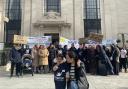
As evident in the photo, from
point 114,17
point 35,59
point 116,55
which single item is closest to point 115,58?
point 116,55

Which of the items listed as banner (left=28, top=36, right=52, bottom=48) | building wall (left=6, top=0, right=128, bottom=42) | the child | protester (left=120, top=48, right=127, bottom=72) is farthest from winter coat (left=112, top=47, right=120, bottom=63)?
building wall (left=6, top=0, right=128, bottom=42)

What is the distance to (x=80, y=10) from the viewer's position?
39.3m

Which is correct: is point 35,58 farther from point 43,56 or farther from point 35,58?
point 43,56

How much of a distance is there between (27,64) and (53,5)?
21.3m

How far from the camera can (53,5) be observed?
1583 inches

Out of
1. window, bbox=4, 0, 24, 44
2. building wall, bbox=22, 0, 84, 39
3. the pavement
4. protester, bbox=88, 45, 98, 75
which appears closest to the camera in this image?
the pavement

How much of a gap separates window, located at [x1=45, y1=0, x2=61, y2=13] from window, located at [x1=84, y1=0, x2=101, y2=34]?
313 centimetres

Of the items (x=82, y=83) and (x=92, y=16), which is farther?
(x=92, y=16)

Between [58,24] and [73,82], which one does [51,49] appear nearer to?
[73,82]

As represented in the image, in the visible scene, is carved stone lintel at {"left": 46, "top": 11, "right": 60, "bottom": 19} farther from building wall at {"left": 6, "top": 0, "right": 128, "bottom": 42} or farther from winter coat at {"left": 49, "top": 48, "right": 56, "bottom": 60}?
winter coat at {"left": 49, "top": 48, "right": 56, "bottom": 60}

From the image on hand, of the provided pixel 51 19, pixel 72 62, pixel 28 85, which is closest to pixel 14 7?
pixel 51 19

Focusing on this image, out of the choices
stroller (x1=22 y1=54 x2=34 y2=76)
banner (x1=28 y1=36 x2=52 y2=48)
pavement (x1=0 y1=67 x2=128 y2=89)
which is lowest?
pavement (x1=0 y1=67 x2=128 y2=89)

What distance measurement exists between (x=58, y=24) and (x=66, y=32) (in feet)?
4.57

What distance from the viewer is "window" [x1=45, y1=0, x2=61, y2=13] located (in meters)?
39.7
